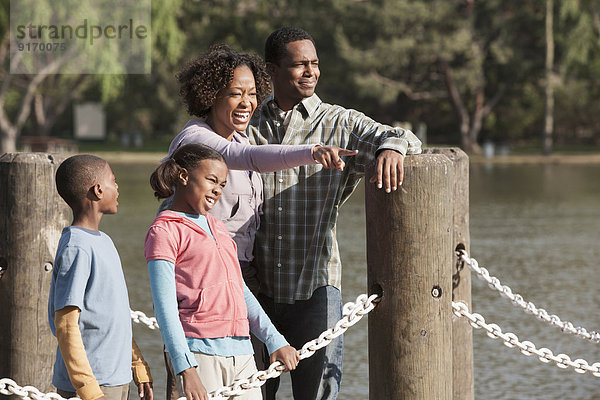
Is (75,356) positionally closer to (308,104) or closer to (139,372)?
(139,372)

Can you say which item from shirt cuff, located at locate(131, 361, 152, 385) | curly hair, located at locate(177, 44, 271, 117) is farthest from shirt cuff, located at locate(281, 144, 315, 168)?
shirt cuff, located at locate(131, 361, 152, 385)

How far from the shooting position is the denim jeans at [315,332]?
451 centimetres

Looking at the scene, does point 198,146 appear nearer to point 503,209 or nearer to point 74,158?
point 74,158

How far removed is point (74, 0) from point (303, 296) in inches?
1262

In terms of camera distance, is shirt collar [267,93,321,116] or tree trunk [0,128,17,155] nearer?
shirt collar [267,93,321,116]

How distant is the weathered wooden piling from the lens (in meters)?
4.05

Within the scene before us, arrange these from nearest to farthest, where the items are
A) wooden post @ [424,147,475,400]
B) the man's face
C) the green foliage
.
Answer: the man's face
wooden post @ [424,147,475,400]
the green foliage

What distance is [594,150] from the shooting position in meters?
49.0

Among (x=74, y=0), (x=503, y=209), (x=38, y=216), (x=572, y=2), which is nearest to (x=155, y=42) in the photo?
(x=74, y=0)

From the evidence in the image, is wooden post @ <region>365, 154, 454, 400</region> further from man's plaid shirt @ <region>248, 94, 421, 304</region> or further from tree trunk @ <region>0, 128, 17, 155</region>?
tree trunk @ <region>0, 128, 17, 155</region>

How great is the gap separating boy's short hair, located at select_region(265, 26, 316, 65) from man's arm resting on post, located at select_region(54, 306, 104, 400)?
1.61 metres

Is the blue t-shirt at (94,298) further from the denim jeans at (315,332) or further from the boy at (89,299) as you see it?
the denim jeans at (315,332)

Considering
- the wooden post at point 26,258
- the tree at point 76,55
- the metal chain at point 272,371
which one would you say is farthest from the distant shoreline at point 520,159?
the metal chain at point 272,371

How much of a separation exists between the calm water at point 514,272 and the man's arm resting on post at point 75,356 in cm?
381
